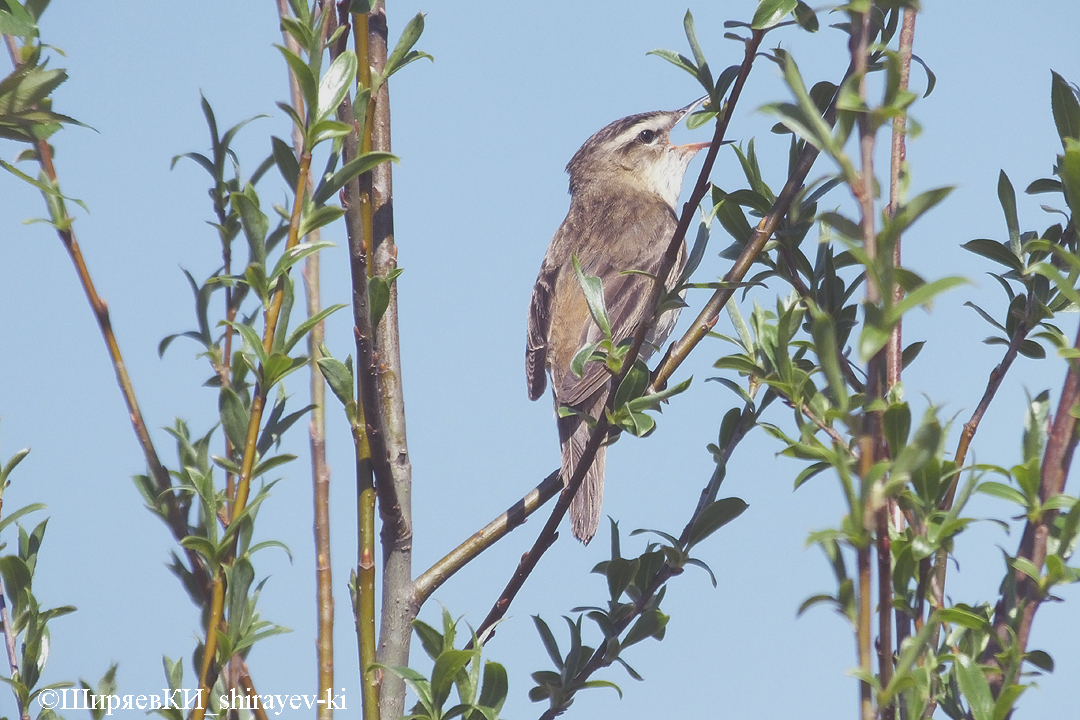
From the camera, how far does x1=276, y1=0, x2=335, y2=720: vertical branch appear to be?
1805mm

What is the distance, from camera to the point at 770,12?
1516 mm

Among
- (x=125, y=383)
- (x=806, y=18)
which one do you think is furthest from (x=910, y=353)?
(x=125, y=383)

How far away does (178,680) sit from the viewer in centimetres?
186

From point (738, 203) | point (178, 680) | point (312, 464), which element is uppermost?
point (738, 203)

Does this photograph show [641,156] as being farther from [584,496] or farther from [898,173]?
[898,173]

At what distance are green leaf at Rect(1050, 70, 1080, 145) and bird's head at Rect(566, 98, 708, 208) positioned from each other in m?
5.79

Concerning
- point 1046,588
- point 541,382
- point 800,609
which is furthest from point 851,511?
point 541,382

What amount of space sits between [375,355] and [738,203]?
70 centimetres

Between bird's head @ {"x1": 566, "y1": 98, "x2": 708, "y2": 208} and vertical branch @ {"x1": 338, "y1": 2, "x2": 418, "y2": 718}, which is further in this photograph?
bird's head @ {"x1": 566, "y1": 98, "x2": 708, "y2": 208}

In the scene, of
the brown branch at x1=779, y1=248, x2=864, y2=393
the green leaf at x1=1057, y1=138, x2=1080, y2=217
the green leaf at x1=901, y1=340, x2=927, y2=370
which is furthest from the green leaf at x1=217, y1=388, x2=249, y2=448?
the green leaf at x1=1057, y1=138, x2=1080, y2=217

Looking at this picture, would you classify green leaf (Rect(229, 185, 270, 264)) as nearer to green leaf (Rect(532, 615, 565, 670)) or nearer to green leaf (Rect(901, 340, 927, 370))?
green leaf (Rect(532, 615, 565, 670))

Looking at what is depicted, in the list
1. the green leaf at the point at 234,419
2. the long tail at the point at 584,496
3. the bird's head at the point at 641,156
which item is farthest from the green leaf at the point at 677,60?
the bird's head at the point at 641,156

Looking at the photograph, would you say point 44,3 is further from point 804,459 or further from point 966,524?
point 966,524

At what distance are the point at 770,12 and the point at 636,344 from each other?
55cm
